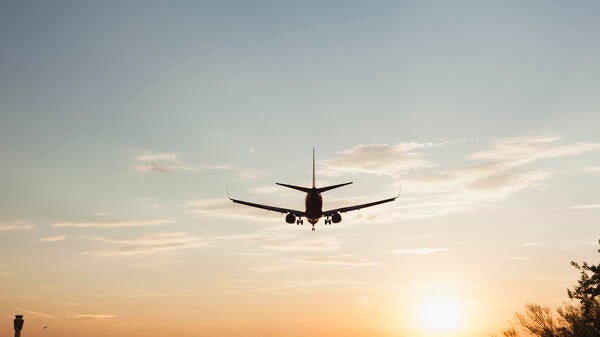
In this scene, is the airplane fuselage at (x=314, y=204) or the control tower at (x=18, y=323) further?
the control tower at (x=18, y=323)

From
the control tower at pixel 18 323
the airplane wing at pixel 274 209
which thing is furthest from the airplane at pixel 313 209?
the control tower at pixel 18 323

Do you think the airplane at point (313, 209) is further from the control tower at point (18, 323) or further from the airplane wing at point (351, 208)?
the control tower at point (18, 323)

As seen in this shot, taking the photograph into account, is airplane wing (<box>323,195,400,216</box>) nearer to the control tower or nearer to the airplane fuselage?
the airplane fuselage

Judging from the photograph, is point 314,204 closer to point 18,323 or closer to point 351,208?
point 351,208

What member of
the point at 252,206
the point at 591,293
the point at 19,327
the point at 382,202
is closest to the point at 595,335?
the point at 591,293

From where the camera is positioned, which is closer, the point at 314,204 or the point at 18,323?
the point at 314,204

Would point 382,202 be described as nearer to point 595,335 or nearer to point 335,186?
point 335,186

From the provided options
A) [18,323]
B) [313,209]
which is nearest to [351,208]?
[313,209]

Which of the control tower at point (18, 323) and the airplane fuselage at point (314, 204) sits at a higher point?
the airplane fuselage at point (314, 204)

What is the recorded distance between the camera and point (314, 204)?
71500 mm

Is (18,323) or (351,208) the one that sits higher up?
(351,208)

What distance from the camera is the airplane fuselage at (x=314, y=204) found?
7150 cm

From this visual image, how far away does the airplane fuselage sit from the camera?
71500mm

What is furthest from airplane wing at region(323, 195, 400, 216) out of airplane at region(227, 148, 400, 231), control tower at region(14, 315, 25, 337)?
control tower at region(14, 315, 25, 337)
